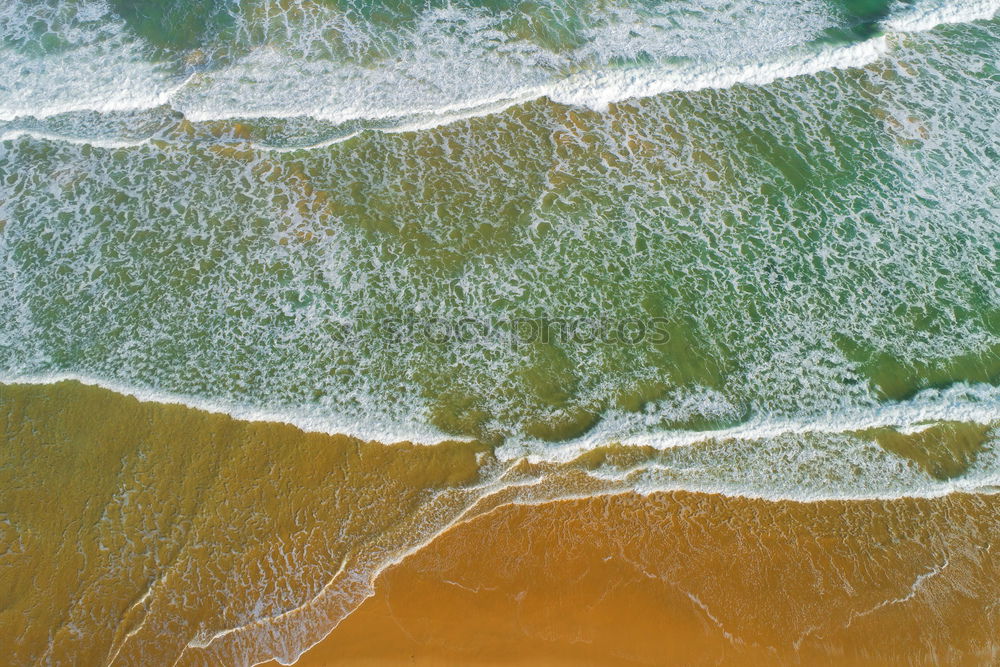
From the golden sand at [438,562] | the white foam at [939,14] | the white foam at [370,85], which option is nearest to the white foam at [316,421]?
the golden sand at [438,562]

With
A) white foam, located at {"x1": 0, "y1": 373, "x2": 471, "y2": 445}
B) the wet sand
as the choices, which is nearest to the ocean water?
white foam, located at {"x1": 0, "y1": 373, "x2": 471, "y2": 445}

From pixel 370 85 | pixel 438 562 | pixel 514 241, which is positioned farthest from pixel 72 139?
pixel 438 562

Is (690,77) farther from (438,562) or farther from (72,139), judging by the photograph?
(72,139)

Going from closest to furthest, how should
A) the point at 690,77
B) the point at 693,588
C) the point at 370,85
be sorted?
the point at 693,588 → the point at 370,85 → the point at 690,77

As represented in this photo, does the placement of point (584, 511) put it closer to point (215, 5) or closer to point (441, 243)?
point (441, 243)

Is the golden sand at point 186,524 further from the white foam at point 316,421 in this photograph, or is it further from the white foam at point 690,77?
the white foam at point 690,77

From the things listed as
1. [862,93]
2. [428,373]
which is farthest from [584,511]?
[862,93]

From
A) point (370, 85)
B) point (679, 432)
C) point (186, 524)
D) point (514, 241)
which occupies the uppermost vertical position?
point (370, 85)
